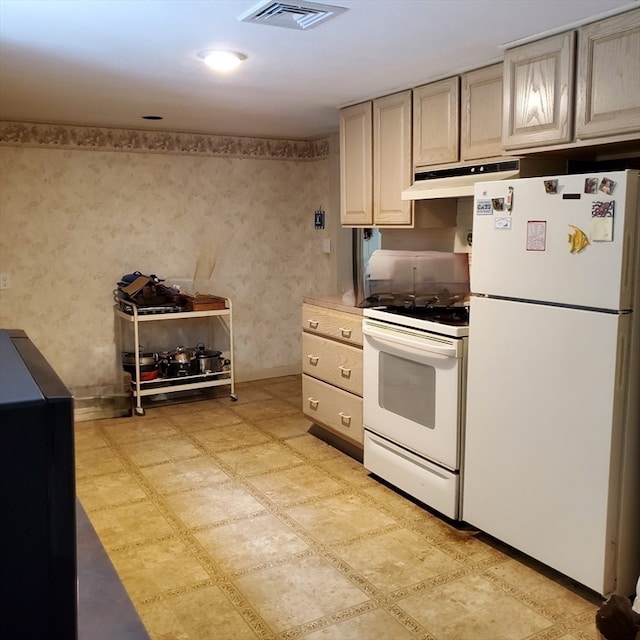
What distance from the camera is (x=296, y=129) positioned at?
5.14 meters

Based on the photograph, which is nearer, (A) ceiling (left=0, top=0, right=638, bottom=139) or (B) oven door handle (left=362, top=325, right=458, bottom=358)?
(A) ceiling (left=0, top=0, right=638, bottom=139)

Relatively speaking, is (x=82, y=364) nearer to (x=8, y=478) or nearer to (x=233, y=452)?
(x=233, y=452)

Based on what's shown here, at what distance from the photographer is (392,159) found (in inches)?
145

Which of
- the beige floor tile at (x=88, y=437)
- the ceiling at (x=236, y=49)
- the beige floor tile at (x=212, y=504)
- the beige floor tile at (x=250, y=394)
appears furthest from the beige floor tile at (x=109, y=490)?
the ceiling at (x=236, y=49)

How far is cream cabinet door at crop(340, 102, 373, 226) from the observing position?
3.89 meters

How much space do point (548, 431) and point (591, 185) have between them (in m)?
0.91

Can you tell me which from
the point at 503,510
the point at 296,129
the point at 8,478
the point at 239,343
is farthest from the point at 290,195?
the point at 8,478

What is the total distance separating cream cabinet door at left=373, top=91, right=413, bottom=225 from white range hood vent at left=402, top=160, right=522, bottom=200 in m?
0.13

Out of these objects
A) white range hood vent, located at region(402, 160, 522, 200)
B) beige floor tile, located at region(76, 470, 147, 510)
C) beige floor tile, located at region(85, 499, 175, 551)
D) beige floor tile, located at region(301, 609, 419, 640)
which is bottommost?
beige floor tile, located at region(301, 609, 419, 640)

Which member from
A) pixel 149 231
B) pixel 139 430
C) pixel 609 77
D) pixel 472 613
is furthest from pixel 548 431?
pixel 149 231

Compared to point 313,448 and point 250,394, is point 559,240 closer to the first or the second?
point 313,448

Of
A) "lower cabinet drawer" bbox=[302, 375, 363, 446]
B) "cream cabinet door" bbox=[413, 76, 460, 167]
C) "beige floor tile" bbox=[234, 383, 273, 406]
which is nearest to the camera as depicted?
"cream cabinet door" bbox=[413, 76, 460, 167]

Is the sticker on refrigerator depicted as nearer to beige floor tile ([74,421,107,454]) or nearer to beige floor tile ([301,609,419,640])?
beige floor tile ([301,609,419,640])

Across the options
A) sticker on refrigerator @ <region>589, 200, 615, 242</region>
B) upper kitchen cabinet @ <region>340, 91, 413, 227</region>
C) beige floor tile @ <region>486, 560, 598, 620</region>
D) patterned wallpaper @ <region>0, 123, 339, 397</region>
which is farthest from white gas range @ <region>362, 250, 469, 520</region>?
patterned wallpaper @ <region>0, 123, 339, 397</region>
